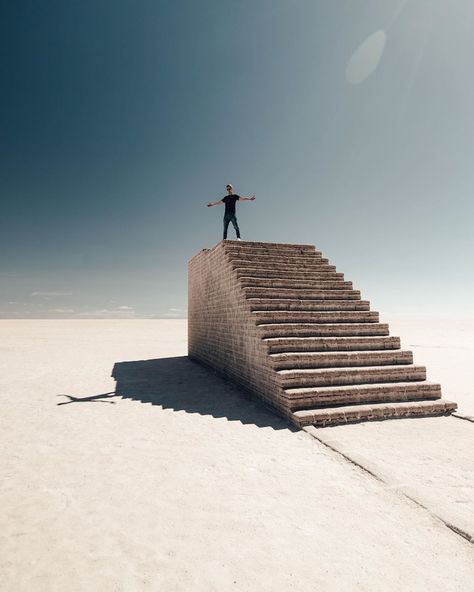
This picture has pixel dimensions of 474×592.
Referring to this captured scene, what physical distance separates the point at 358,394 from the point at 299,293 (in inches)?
118

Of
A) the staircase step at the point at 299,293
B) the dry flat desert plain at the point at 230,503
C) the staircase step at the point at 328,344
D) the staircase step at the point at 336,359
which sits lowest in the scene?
the dry flat desert plain at the point at 230,503

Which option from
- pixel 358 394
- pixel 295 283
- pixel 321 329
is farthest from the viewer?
pixel 295 283

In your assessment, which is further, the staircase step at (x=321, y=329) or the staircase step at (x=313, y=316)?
the staircase step at (x=313, y=316)

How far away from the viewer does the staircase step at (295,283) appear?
8.66 meters

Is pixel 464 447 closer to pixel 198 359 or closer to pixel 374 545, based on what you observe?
pixel 374 545

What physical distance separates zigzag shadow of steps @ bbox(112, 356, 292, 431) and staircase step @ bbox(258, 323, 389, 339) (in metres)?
1.50

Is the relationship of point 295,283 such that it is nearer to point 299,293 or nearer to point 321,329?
point 299,293

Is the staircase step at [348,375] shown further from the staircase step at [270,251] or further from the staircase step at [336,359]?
the staircase step at [270,251]

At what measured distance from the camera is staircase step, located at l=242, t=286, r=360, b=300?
27.3 ft

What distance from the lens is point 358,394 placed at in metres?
6.48

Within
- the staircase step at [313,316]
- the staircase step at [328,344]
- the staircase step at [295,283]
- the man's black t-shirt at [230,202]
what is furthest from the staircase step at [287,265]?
the staircase step at [328,344]

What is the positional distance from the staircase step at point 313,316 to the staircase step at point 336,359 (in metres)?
1.00

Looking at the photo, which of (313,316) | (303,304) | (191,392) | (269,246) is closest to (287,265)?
(269,246)

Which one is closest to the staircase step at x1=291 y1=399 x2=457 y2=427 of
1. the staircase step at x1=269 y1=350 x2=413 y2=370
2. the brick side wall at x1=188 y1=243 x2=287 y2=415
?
the brick side wall at x1=188 y1=243 x2=287 y2=415
